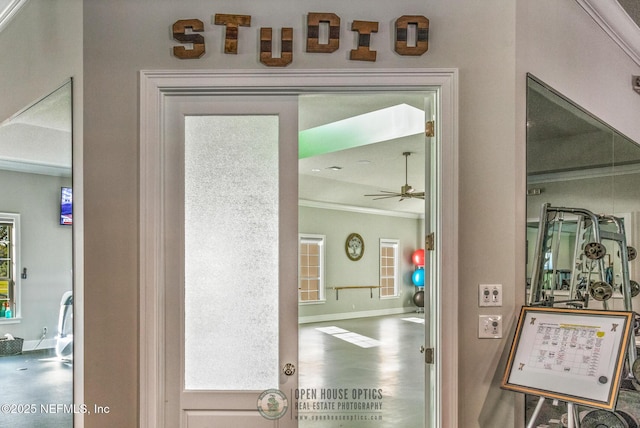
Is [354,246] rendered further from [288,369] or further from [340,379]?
[288,369]

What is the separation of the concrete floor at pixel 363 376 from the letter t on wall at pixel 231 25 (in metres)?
1.65

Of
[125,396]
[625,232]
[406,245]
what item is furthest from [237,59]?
[406,245]

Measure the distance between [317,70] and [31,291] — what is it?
88.6 inches

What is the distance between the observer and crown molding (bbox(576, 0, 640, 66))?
3.03 m

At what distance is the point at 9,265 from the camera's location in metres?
3.82

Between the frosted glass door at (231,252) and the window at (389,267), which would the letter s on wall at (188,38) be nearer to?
the frosted glass door at (231,252)

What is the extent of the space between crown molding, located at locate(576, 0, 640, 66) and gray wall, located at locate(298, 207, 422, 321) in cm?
818

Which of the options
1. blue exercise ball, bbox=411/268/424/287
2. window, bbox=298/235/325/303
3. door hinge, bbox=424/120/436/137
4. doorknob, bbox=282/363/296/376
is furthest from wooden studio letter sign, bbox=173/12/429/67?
blue exercise ball, bbox=411/268/424/287

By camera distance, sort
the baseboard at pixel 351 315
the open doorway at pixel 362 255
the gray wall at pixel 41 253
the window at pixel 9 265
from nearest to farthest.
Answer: the gray wall at pixel 41 253
the window at pixel 9 265
the open doorway at pixel 362 255
the baseboard at pixel 351 315

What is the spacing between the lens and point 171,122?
7.88ft

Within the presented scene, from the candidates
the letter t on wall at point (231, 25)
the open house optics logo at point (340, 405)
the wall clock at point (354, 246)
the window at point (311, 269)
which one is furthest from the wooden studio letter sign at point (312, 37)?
the wall clock at point (354, 246)

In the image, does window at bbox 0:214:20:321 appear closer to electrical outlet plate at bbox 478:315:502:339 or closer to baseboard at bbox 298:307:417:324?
electrical outlet plate at bbox 478:315:502:339

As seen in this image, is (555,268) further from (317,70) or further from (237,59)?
→ (237,59)

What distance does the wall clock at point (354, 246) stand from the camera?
42.0 feet
